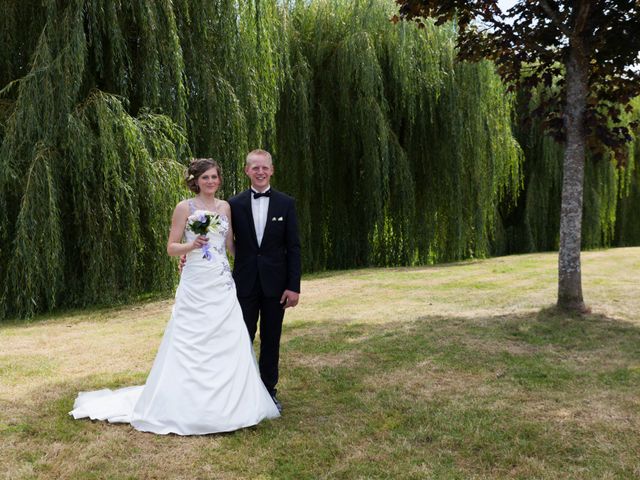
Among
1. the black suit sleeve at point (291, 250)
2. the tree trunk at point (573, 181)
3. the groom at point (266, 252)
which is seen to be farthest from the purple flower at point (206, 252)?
the tree trunk at point (573, 181)

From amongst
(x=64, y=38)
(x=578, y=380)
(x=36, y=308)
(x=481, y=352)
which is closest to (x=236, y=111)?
(x=64, y=38)

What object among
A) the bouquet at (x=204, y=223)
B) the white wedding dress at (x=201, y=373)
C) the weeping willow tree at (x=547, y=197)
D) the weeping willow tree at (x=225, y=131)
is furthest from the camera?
the weeping willow tree at (x=547, y=197)

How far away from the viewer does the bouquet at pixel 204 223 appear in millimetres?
3520

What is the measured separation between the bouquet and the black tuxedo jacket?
0.14 m

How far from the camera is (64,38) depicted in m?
7.29

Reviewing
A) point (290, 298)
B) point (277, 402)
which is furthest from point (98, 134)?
point (277, 402)

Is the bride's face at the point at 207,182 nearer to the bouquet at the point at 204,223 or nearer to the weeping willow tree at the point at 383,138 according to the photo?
the bouquet at the point at 204,223

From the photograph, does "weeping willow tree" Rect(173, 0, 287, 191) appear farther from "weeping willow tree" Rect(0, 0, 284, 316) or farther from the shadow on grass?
the shadow on grass

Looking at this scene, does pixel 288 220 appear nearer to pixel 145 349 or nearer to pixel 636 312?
pixel 145 349

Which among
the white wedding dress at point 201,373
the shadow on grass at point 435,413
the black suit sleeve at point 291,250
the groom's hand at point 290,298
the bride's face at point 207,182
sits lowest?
the shadow on grass at point 435,413

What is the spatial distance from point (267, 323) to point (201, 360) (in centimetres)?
46

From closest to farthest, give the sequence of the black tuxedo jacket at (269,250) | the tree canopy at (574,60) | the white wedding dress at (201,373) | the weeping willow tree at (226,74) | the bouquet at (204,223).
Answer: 1. the white wedding dress at (201,373)
2. the bouquet at (204,223)
3. the black tuxedo jacket at (269,250)
4. the tree canopy at (574,60)
5. the weeping willow tree at (226,74)

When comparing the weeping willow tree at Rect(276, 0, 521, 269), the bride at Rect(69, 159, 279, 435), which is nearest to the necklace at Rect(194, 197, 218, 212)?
the bride at Rect(69, 159, 279, 435)

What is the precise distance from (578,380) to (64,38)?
6.62m
